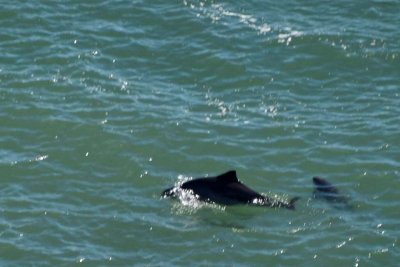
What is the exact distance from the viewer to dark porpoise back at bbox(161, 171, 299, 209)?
30500 millimetres

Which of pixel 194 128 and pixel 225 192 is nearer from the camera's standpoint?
pixel 225 192

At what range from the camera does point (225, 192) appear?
1206 inches

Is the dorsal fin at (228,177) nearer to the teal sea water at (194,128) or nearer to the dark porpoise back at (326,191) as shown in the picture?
the teal sea water at (194,128)

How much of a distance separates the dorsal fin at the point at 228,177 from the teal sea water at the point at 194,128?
0.77 m

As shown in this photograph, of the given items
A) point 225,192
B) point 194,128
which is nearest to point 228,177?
point 225,192

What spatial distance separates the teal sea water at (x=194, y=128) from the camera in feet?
95.8

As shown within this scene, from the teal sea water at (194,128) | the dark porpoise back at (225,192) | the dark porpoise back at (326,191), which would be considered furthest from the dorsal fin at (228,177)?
the dark porpoise back at (326,191)

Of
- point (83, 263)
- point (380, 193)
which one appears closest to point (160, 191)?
point (83, 263)

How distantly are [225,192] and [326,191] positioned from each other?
2742 millimetres

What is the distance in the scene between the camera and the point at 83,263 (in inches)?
1116

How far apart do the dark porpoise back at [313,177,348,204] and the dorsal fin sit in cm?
223

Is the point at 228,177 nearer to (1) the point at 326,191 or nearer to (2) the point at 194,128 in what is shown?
(1) the point at 326,191

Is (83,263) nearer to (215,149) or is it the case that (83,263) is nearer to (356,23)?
(215,149)

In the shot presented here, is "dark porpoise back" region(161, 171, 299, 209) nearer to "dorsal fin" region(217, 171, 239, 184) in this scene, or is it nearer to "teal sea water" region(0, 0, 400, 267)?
"dorsal fin" region(217, 171, 239, 184)
